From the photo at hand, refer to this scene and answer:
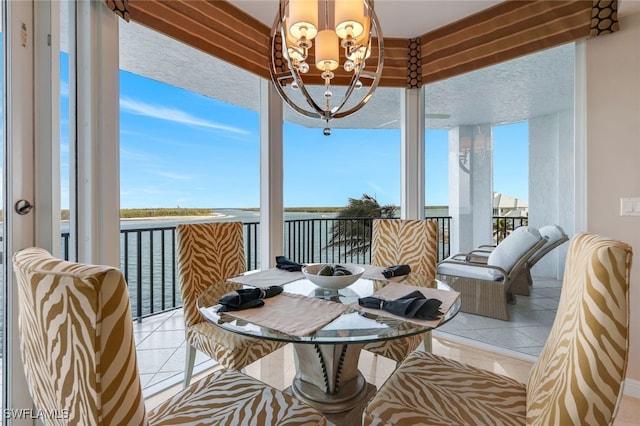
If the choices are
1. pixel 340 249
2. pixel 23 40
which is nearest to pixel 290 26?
pixel 23 40

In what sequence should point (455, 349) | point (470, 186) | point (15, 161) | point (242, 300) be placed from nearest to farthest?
point (242, 300)
point (15, 161)
point (455, 349)
point (470, 186)

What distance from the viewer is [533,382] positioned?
3.51 ft

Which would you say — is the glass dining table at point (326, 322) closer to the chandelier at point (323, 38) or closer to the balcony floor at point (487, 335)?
the chandelier at point (323, 38)

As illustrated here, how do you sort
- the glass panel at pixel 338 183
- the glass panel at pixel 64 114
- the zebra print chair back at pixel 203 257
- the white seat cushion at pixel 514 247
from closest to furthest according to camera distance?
the glass panel at pixel 64 114 < the zebra print chair back at pixel 203 257 < the white seat cushion at pixel 514 247 < the glass panel at pixel 338 183

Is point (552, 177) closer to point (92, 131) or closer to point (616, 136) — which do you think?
point (616, 136)

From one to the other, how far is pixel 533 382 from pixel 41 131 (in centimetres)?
232

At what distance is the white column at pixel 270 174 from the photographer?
8.65 feet

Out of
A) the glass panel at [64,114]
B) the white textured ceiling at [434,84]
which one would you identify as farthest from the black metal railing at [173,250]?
the white textured ceiling at [434,84]

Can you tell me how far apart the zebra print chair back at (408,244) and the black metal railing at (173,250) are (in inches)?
36.4

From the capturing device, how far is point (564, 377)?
0.77 metres

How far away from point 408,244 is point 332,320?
1.27 m

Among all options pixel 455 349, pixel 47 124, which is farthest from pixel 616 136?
pixel 47 124

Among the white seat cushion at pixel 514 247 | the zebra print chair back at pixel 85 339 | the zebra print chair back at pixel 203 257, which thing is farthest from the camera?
the white seat cushion at pixel 514 247

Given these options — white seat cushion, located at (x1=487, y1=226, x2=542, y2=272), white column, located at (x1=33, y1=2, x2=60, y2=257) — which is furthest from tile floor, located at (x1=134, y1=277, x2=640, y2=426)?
white column, located at (x1=33, y1=2, x2=60, y2=257)
